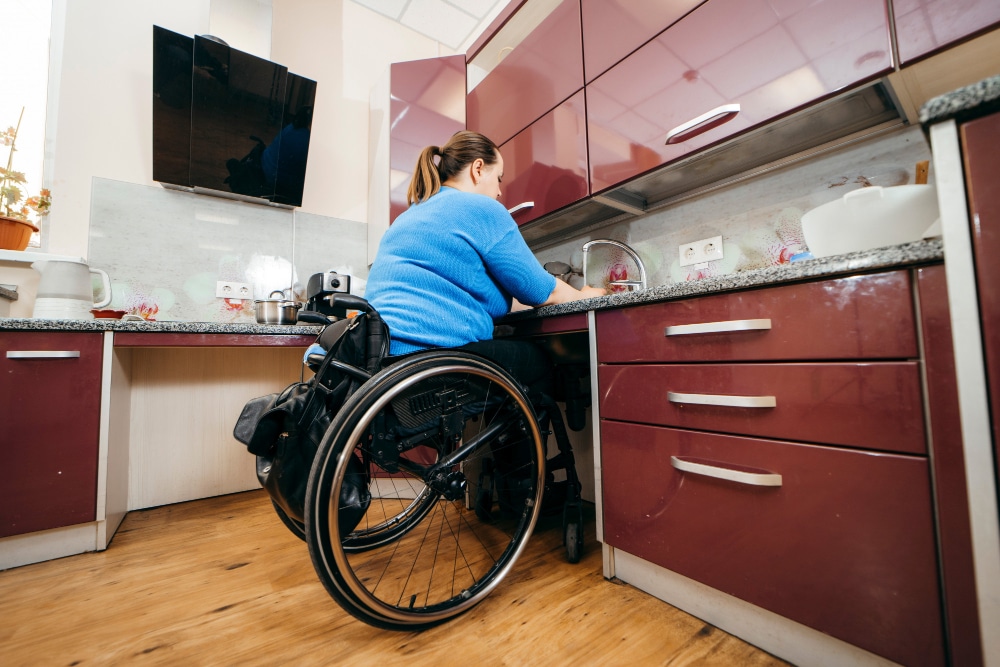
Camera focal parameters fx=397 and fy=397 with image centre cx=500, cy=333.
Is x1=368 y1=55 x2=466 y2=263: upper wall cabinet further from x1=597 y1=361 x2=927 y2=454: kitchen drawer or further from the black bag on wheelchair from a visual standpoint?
x1=597 y1=361 x2=927 y2=454: kitchen drawer

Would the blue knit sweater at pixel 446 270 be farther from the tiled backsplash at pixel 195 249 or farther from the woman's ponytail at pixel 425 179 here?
the tiled backsplash at pixel 195 249

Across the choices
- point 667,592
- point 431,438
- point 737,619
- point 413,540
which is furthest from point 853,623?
point 413,540

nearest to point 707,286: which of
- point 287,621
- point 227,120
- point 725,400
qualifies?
point 725,400

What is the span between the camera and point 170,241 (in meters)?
1.90

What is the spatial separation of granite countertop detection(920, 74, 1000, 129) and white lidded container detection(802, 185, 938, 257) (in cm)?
15

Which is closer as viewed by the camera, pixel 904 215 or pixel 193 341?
pixel 904 215

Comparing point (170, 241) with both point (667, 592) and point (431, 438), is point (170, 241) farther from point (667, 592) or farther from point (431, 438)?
point (667, 592)

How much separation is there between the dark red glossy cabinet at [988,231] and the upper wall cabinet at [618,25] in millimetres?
972

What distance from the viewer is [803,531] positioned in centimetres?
71

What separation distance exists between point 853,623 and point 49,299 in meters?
2.44

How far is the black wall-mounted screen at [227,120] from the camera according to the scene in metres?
1.80

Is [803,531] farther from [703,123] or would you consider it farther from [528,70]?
[528,70]

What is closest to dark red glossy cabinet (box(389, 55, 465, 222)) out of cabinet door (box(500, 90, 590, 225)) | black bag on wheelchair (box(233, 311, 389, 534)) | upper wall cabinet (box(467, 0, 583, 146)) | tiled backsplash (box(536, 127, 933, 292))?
upper wall cabinet (box(467, 0, 583, 146))

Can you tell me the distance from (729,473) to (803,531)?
14 cm
